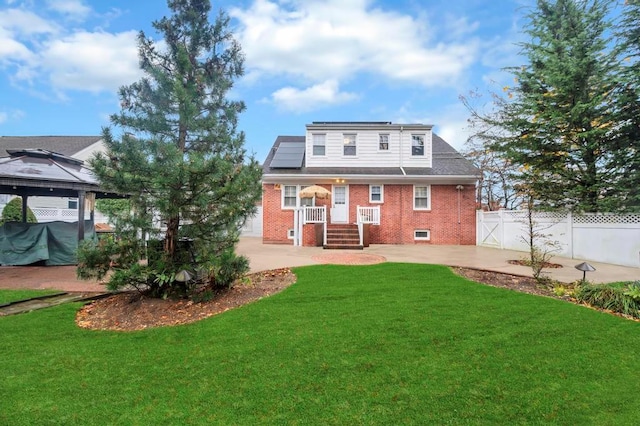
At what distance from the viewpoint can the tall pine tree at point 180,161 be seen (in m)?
4.60

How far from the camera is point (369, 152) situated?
15070 mm

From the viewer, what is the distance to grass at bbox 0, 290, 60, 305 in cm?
533

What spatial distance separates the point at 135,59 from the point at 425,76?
40.1 feet

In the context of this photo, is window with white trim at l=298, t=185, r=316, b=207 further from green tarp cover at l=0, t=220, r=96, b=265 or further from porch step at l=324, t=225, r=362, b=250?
green tarp cover at l=0, t=220, r=96, b=265

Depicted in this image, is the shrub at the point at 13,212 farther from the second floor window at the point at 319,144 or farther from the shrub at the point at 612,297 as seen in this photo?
the shrub at the point at 612,297

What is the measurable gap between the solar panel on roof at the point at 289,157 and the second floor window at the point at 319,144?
0.86 metres

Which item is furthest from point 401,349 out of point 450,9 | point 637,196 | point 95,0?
point 450,9

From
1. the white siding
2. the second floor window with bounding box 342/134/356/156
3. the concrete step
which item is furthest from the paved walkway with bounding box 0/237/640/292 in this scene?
the second floor window with bounding box 342/134/356/156

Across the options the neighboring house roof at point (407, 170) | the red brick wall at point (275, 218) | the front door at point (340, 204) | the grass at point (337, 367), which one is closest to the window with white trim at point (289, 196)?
the red brick wall at point (275, 218)

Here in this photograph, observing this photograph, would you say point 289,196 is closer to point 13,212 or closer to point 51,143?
point 13,212

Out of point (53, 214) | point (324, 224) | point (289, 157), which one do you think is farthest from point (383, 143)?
point (53, 214)

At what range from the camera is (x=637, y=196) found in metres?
8.46

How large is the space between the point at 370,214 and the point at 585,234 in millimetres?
7317

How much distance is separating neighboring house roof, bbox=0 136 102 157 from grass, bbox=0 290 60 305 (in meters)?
20.1
